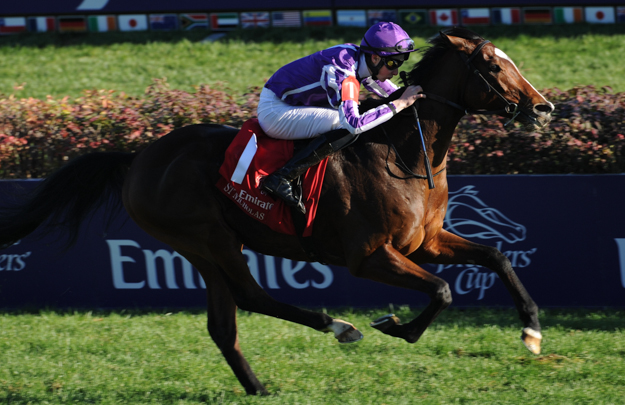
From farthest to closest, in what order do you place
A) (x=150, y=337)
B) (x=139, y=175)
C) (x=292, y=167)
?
(x=150, y=337) → (x=139, y=175) → (x=292, y=167)

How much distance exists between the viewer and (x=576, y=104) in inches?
261

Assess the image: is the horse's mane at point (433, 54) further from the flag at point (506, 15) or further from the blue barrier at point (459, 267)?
the flag at point (506, 15)

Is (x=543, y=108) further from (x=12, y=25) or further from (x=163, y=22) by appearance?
(x=12, y=25)

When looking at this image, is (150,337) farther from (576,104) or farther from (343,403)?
(576,104)

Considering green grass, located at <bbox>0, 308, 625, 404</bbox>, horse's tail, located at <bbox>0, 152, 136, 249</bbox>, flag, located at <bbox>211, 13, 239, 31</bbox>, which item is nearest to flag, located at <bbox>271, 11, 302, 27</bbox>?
flag, located at <bbox>211, 13, 239, 31</bbox>

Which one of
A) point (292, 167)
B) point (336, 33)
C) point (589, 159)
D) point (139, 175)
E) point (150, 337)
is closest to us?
point (292, 167)

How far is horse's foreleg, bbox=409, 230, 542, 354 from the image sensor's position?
13.3 feet

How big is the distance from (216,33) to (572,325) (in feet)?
32.3

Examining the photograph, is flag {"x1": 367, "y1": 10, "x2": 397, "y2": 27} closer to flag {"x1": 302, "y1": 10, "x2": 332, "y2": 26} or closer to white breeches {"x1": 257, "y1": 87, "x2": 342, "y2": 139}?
flag {"x1": 302, "y1": 10, "x2": 332, "y2": 26}

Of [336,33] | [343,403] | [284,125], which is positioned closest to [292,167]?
[284,125]

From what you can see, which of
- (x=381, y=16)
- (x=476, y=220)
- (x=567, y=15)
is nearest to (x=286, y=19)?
(x=381, y=16)

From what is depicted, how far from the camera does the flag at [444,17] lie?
12.7 metres

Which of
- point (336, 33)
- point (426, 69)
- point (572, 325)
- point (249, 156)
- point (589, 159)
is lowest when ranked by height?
point (572, 325)

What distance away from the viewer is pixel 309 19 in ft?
44.4
